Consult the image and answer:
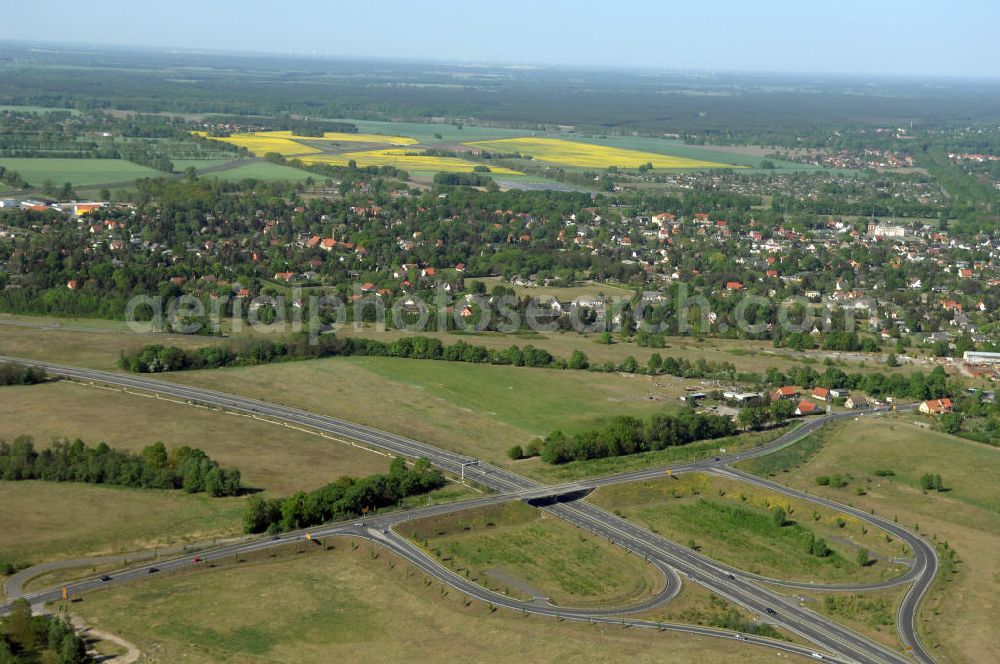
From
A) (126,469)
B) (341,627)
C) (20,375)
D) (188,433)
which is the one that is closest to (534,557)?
(341,627)

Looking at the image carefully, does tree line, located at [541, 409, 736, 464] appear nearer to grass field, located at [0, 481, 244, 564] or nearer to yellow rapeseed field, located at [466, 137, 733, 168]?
grass field, located at [0, 481, 244, 564]

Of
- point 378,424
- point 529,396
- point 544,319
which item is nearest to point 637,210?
point 544,319

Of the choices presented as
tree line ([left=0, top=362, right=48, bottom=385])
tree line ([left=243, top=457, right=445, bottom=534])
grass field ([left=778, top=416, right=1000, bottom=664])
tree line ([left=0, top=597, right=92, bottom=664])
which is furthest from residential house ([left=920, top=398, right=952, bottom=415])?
tree line ([left=0, top=362, right=48, bottom=385])

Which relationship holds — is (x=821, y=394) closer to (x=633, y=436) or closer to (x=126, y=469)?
(x=633, y=436)

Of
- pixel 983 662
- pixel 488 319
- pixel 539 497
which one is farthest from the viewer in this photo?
pixel 488 319

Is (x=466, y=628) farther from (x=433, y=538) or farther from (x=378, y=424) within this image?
(x=378, y=424)

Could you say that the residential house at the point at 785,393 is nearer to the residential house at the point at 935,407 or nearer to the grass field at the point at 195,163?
the residential house at the point at 935,407

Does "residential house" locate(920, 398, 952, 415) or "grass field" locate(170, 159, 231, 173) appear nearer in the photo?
"residential house" locate(920, 398, 952, 415)
